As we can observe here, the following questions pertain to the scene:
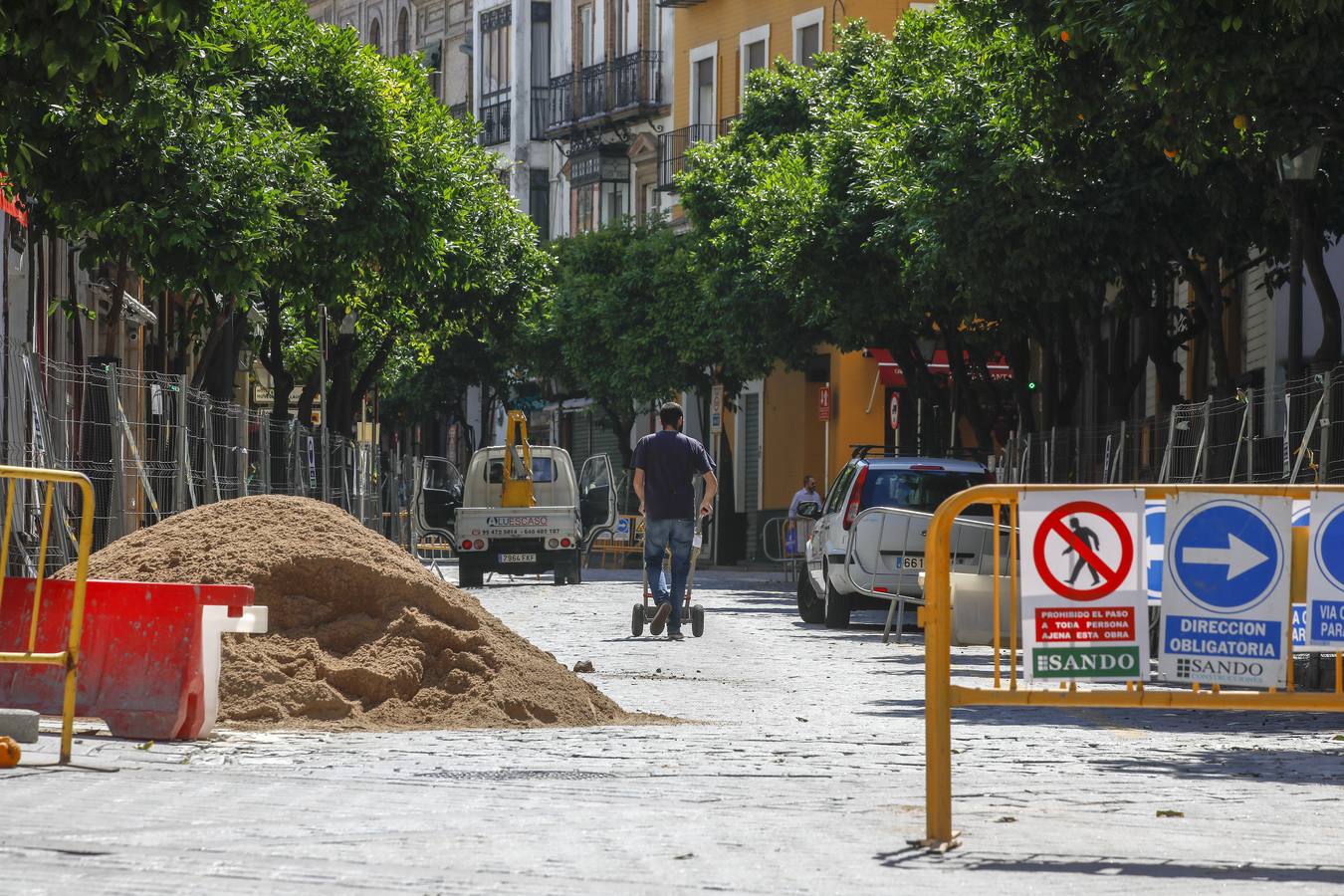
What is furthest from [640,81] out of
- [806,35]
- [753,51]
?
[806,35]

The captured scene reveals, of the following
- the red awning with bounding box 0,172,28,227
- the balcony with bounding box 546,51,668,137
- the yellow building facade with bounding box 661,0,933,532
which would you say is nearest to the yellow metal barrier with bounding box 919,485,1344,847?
the red awning with bounding box 0,172,28,227

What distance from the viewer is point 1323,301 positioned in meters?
20.6

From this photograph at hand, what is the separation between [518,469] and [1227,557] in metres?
28.9

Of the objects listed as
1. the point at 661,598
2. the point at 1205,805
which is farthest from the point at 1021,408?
the point at 1205,805

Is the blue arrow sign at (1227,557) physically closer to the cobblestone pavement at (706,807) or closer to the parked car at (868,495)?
the cobblestone pavement at (706,807)

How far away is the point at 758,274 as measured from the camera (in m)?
41.7

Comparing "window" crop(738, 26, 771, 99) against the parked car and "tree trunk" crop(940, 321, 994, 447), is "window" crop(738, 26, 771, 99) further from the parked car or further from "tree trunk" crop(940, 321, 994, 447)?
the parked car

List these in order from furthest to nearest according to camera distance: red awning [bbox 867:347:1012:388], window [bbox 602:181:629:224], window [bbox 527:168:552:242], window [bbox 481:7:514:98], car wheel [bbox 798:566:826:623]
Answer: window [bbox 481:7:514:98]
window [bbox 527:168:552:242]
window [bbox 602:181:629:224]
red awning [bbox 867:347:1012:388]
car wheel [bbox 798:566:826:623]

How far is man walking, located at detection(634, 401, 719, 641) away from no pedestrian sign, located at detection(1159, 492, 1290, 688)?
12056 mm

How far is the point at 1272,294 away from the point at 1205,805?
763 inches

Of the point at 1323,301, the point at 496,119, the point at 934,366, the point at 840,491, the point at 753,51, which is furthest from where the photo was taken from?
the point at 496,119

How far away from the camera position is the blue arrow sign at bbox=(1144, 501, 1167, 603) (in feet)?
25.4

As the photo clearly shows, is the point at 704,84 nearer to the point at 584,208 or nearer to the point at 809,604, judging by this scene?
the point at 584,208

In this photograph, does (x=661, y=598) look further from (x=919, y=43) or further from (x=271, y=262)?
(x=919, y=43)
